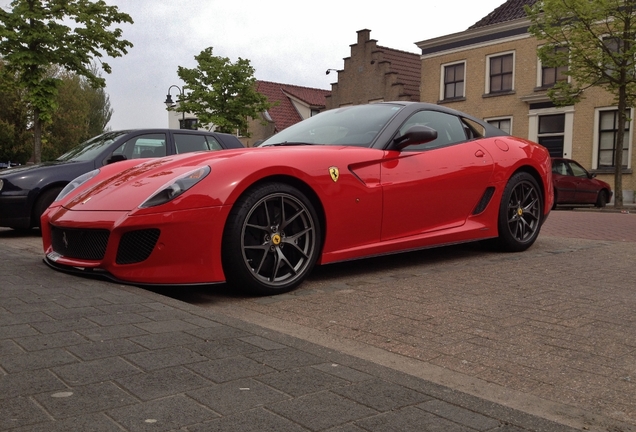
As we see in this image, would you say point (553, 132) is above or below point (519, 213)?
above

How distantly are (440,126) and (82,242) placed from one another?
311 cm

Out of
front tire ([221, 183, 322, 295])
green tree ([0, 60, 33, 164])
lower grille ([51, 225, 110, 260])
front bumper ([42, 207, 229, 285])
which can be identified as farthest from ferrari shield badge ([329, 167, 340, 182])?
green tree ([0, 60, 33, 164])

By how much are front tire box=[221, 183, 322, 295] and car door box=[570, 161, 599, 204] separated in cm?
1712

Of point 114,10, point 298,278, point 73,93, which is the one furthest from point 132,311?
point 73,93

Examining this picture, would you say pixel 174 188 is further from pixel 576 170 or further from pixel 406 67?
pixel 406 67

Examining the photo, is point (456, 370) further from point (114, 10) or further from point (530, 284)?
point (114, 10)

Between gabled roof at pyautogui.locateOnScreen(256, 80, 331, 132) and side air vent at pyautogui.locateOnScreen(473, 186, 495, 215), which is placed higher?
gabled roof at pyautogui.locateOnScreen(256, 80, 331, 132)

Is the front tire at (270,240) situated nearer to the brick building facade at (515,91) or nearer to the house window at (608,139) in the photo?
the brick building facade at (515,91)

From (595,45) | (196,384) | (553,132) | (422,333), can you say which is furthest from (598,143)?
(196,384)

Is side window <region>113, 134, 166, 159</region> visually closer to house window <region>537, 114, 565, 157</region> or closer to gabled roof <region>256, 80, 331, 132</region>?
house window <region>537, 114, 565, 157</region>

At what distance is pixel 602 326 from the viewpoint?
3527mm

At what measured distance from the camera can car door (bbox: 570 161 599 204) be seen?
64.8ft

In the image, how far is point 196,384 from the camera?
2.29 metres

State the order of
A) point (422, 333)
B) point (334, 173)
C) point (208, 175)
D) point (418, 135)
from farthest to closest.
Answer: point (418, 135)
point (334, 173)
point (208, 175)
point (422, 333)
